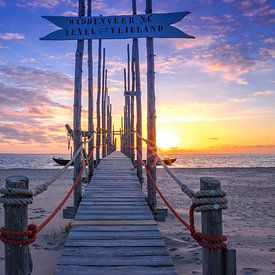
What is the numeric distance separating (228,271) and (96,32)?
16.5ft

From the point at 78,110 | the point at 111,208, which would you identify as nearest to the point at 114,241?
the point at 111,208

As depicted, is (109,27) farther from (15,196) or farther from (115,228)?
(15,196)

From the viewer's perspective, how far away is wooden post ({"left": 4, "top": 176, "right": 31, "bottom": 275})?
2.72 m

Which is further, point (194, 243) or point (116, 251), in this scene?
point (194, 243)

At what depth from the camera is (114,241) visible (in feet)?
17.1

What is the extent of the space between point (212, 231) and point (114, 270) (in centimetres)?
207

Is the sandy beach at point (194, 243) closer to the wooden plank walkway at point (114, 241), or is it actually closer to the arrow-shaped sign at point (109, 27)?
the wooden plank walkway at point (114, 241)

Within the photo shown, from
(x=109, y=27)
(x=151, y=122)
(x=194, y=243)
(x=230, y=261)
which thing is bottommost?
(x=194, y=243)

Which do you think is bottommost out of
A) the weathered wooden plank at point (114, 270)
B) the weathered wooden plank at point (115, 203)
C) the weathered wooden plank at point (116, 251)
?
the weathered wooden plank at point (114, 270)

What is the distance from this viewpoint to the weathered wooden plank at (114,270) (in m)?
4.07

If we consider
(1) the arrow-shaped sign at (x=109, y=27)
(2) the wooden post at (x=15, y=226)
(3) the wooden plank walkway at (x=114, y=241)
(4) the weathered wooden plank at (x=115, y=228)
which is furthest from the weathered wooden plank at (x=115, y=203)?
(2) the wooden post at (x=15, y=226)

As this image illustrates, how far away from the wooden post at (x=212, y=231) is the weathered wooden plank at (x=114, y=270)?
62.7 inches

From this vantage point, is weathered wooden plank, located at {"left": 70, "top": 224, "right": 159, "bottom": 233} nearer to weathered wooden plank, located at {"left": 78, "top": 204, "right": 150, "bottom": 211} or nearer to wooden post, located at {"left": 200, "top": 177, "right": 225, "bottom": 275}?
weathered wooden plank, located at {"left": 78, "top": 204, "right": 150, "bottom": 211}

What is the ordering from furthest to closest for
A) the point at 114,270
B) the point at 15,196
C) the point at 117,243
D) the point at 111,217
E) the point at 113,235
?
the point at 111,217 < the point at 113,235 < the point at 117,243 < the point at 114,270 < the point at 15,196
